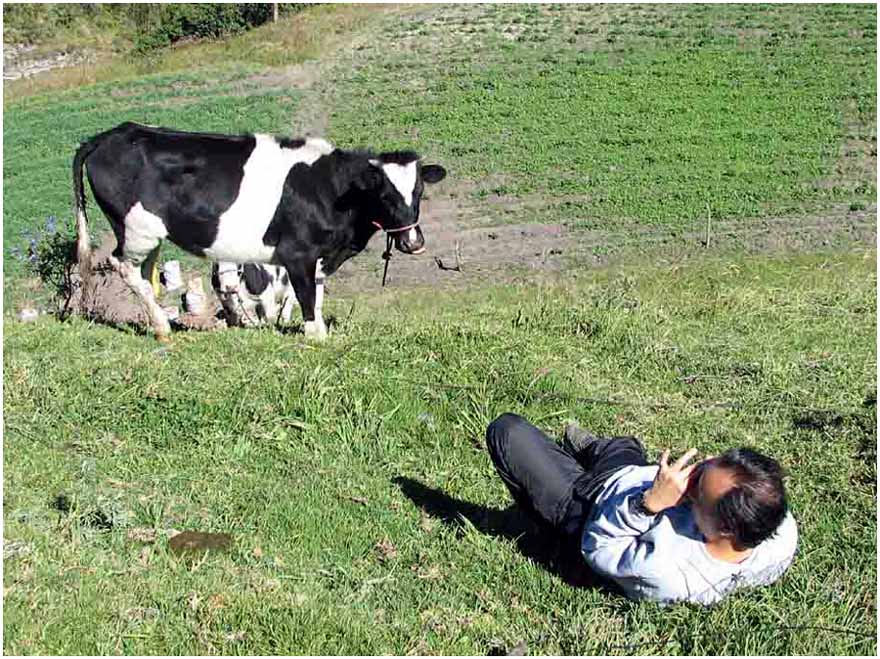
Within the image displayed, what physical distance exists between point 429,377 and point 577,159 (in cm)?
1603

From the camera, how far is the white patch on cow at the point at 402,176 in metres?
9.93

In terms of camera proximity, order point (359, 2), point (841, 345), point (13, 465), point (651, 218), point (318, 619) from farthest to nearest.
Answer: point (359, 2)
point (651, 218)
point (841, 345)
point (13, 465)
point (318, 619)

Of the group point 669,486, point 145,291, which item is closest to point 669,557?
point 669,486

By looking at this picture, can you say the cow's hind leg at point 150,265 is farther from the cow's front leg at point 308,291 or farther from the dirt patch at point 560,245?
the dirt patch at point 560,245

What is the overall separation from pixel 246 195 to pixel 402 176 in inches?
55.6

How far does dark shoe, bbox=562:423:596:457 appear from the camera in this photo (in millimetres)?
5465

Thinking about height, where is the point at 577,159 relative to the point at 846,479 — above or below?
below

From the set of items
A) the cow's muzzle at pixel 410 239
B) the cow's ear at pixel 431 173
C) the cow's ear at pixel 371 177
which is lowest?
the cow's muzzle at pixel 410 239

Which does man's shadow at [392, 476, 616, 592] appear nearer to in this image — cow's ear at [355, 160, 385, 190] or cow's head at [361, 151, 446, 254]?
cow's head at [361, 151, 446, 254]

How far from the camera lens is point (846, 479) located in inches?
230

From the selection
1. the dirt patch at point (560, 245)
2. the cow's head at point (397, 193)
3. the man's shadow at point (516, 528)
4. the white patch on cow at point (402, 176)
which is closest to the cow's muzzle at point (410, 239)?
the cow's head at point (397, 193)

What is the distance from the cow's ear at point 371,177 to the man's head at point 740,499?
6267 mm

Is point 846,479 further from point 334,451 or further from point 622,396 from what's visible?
point 334,451

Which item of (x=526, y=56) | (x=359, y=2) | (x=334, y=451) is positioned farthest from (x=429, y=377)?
(x=359, y=2)
